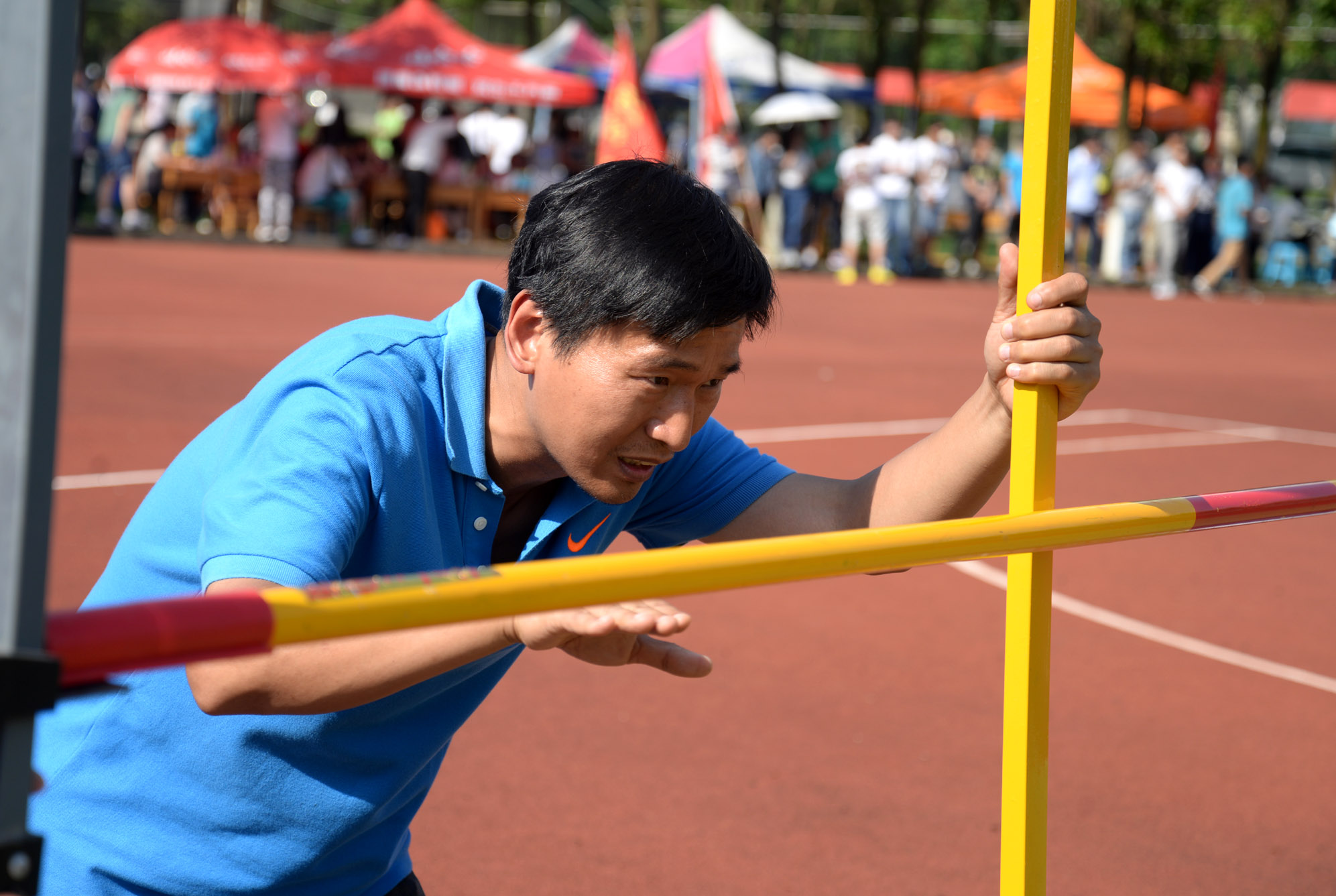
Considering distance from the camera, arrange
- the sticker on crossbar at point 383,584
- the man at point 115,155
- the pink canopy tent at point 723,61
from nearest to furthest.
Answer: the sticker on crossbar at point 383,584, the man at point 115,155, the pink canopy tent at point 723,61

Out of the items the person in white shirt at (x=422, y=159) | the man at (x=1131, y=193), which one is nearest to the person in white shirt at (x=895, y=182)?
the man at (x=1131, y=193)

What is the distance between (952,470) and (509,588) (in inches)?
45.2

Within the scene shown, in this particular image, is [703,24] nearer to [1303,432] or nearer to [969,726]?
[1303,432]

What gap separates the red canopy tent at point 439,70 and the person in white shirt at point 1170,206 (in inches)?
313

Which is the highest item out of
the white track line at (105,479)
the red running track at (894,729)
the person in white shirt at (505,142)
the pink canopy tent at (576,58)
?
the pink canopy tent at (576,58)

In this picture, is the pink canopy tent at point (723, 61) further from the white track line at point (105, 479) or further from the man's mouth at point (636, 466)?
the man's mouth at point (636, 466)

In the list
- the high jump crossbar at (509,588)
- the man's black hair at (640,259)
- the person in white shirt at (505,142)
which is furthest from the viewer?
the person in white shirt at (505,142)

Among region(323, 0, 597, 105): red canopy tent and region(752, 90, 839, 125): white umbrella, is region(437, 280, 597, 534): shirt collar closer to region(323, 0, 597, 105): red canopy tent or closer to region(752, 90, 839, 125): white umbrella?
region(323, 0, 597, 105): red canopy tent

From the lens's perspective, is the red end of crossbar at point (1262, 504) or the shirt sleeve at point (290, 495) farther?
the red end of crossbar at point (1262, 504)

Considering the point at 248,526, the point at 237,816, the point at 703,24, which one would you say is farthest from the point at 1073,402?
the point at 703,24

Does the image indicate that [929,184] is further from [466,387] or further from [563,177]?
[466,387]

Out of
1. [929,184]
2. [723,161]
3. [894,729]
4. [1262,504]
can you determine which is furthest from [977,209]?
[1262,504]

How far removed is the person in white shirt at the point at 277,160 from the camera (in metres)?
17.1

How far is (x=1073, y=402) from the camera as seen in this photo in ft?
6.46
